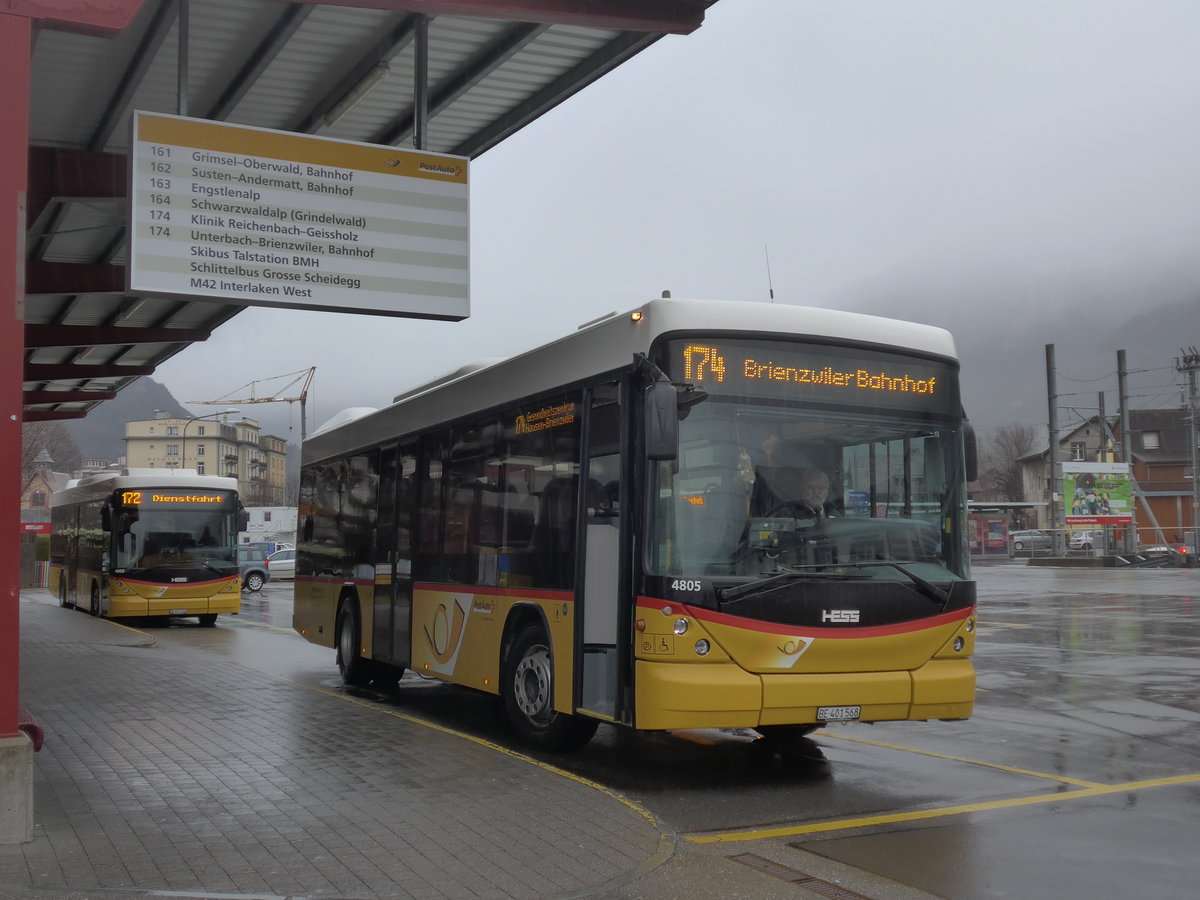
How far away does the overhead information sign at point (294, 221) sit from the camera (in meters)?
8.60

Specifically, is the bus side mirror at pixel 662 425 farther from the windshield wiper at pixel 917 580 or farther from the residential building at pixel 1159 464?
the residential building at pixel 1159 464

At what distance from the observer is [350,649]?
14.1m

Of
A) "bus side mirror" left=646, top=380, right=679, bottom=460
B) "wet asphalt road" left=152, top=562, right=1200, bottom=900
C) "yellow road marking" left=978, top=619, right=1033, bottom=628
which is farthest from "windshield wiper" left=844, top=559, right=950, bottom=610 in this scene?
"yellow road marking" left=978, top=619, right=1033, bottom=628

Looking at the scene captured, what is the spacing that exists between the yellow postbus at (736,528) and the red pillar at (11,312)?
3548 mm

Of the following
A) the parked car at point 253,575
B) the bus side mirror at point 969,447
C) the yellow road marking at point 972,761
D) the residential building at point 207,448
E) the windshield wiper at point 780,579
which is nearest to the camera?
the windshield wiper at point 780,579

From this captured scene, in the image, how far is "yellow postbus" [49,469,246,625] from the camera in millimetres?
25547

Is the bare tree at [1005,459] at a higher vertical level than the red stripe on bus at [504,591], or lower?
higher

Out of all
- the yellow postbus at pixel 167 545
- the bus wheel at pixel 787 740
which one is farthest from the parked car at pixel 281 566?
the bus wheel at pixel 787 740

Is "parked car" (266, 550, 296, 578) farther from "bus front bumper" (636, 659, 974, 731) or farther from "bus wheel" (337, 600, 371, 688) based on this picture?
"bus front bumper" (636, 659, 974, 731)

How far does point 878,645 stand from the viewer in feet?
26.5

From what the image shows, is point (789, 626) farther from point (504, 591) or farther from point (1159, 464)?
point (1159, 464)

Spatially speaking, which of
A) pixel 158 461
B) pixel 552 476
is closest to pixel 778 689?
pixel 552 476

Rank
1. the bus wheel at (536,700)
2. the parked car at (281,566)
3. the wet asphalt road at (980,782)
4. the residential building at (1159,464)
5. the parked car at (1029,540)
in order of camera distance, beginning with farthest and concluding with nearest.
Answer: the residential building at (1159,464)
the parked car at (1029,540)
the parked car at (281,566)
the bus wheel at (536,700)
the wet asphalt road at (980,782)

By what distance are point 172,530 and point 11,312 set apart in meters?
20.5
